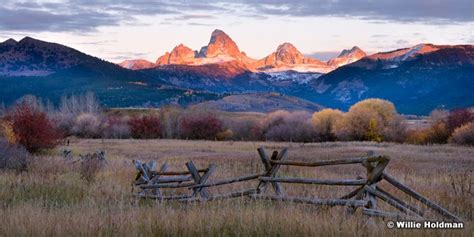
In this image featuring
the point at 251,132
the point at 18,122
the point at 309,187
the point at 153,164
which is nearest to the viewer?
the point at 309,187

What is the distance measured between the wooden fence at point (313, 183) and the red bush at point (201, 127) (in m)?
69.4

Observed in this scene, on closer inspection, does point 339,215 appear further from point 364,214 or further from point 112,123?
point 112,123

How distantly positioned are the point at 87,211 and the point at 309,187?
5952 mm

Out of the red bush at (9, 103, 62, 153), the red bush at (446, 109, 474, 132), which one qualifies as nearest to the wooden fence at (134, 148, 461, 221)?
the red bush at (9, 103, 62, 153)

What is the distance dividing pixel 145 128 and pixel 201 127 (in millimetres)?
8827

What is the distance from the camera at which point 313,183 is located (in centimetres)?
1059

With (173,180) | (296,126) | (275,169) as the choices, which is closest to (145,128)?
(296,126)

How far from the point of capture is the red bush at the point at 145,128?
8731 centimetres

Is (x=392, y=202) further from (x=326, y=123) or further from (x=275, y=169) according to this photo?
(x=326, y=123)

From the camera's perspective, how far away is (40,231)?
8.23 metres

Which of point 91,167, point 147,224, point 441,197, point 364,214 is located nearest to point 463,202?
point 441,197

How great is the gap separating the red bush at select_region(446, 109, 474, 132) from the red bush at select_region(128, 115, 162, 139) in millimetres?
41114

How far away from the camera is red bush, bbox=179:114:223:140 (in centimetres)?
8520

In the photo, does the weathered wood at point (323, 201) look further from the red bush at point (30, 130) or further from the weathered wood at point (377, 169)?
the red bush at point (30, 130)
